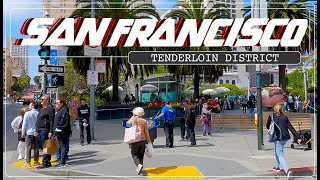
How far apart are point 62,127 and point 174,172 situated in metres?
3.03

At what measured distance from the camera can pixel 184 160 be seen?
36.6 ft

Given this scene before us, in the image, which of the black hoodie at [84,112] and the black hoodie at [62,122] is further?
the black hoodie at [84,112]

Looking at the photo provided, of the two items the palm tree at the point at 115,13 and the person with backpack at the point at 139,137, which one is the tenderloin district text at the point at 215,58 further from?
the palm tree at the point at 115,13

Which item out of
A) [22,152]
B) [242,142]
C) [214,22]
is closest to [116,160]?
[22,152]

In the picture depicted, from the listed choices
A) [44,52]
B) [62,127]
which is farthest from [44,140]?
[44,52]

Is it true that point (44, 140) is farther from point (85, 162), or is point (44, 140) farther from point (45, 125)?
point (85, 162)

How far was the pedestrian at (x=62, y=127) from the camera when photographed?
33.6 feet

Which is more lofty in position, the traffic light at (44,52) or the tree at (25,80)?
the traffic light at (44,52)

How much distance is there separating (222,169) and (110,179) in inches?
107

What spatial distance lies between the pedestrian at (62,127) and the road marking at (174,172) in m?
2.23

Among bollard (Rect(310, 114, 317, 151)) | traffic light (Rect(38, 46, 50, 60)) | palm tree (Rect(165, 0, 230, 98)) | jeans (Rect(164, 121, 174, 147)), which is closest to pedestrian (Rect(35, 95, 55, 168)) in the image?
traffic light (Rect(38, 46, 50, 60))

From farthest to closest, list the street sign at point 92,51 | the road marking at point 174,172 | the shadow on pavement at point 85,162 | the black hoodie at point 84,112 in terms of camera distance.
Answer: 1. the black hoodie at point 84,112
2. the street sign at point 92,51
3. the shadow on pavement at point 85,162
4. the road marking at point 174,172

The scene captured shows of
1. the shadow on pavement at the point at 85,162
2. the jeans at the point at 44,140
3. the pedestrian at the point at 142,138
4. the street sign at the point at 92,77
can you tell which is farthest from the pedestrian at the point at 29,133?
the street sign at the point at 92,77

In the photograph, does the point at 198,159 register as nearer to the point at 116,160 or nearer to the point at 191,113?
the point at 116,160
